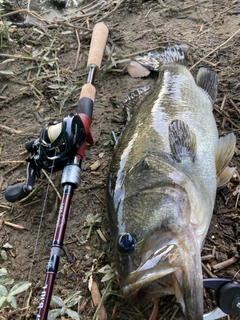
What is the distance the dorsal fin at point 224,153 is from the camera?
301 cm

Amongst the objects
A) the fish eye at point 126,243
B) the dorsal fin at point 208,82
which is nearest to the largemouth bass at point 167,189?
the fish eye at point 126,243

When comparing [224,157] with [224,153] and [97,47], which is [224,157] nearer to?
[224,153]

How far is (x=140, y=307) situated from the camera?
8.74ft

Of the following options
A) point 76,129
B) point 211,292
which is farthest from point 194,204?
point 76,129

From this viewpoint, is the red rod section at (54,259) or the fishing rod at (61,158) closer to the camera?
the red rod section at (54,259)

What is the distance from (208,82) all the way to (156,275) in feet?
7.18

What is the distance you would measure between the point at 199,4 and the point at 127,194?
3.44 m

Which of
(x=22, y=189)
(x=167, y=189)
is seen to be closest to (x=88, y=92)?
(x=22, y=189)

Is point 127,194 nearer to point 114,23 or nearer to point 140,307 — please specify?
point 140,307

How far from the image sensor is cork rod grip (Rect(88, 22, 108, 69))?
4060 mm

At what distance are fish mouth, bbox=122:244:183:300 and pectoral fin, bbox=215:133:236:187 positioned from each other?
1026mm

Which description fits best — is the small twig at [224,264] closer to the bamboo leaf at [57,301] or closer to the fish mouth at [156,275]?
the fish mouth at [156,275]

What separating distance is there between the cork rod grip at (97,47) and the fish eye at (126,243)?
2200 millimetres

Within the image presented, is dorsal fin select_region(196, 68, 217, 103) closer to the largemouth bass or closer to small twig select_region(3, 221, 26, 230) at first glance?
the largemouth bass
